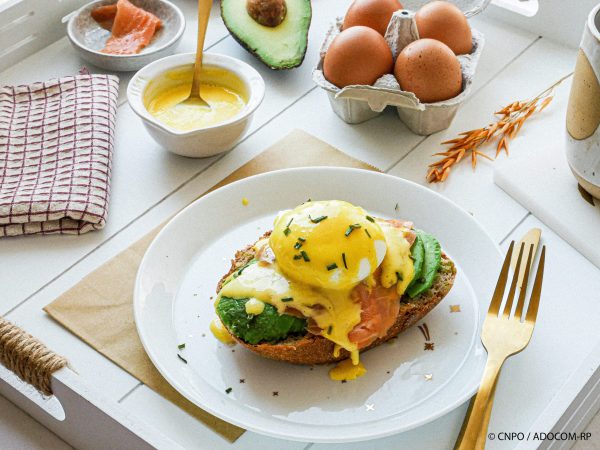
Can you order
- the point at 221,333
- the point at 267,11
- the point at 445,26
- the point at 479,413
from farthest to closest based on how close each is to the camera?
the point at 267,11
the point at 445,26
the point at 221,333
the point at 479,413

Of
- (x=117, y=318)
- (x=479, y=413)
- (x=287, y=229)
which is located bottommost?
(x=117, y=318)

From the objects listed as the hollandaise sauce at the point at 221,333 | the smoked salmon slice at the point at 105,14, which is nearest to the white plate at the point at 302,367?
the hollandaise sauce at the point at 221,333

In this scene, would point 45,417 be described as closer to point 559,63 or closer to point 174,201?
point 174,201

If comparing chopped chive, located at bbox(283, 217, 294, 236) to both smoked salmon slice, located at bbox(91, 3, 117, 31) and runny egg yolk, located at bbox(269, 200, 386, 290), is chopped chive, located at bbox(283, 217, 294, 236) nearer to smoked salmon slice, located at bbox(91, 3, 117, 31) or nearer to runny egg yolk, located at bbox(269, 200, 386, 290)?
runny egg yolk, located at bbox(269, 200, 386, 290)

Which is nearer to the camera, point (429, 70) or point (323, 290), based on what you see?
point (323, 290)

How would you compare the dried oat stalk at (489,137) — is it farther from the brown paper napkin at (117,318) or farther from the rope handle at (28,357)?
the rope handle at (28,357)

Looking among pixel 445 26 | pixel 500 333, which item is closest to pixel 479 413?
pixel 500 333

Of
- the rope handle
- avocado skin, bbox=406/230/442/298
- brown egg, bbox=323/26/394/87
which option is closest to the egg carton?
brown egg, bbox=323/26/394/87

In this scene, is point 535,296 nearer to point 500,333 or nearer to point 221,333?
point 500,333

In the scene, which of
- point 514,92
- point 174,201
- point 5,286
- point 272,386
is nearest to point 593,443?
point 272,386
